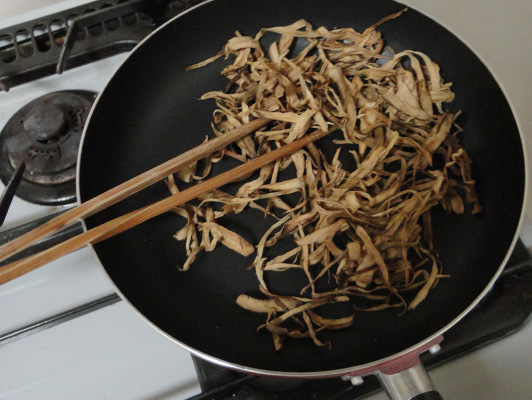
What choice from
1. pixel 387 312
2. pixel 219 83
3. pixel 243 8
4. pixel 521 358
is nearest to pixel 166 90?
pixel 219 83

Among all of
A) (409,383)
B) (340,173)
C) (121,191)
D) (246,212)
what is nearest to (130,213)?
(121,191)

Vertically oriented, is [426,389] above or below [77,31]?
below

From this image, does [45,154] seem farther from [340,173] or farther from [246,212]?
[340,173]

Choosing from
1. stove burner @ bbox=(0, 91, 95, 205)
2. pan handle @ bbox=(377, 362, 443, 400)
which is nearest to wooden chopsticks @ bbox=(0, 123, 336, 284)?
stove burner @ bbox=(0, 91, 95, 205)

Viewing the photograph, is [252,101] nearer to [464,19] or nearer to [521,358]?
[464,19]

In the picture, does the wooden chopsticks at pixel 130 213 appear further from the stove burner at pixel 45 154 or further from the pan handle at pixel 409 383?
the pan handle at pixel 409 383

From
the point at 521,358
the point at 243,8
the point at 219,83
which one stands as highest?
the point at 243,8

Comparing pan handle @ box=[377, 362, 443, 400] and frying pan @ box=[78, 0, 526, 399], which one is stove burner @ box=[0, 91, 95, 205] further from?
pan handle @ box=[377, 362, 443, 400]
